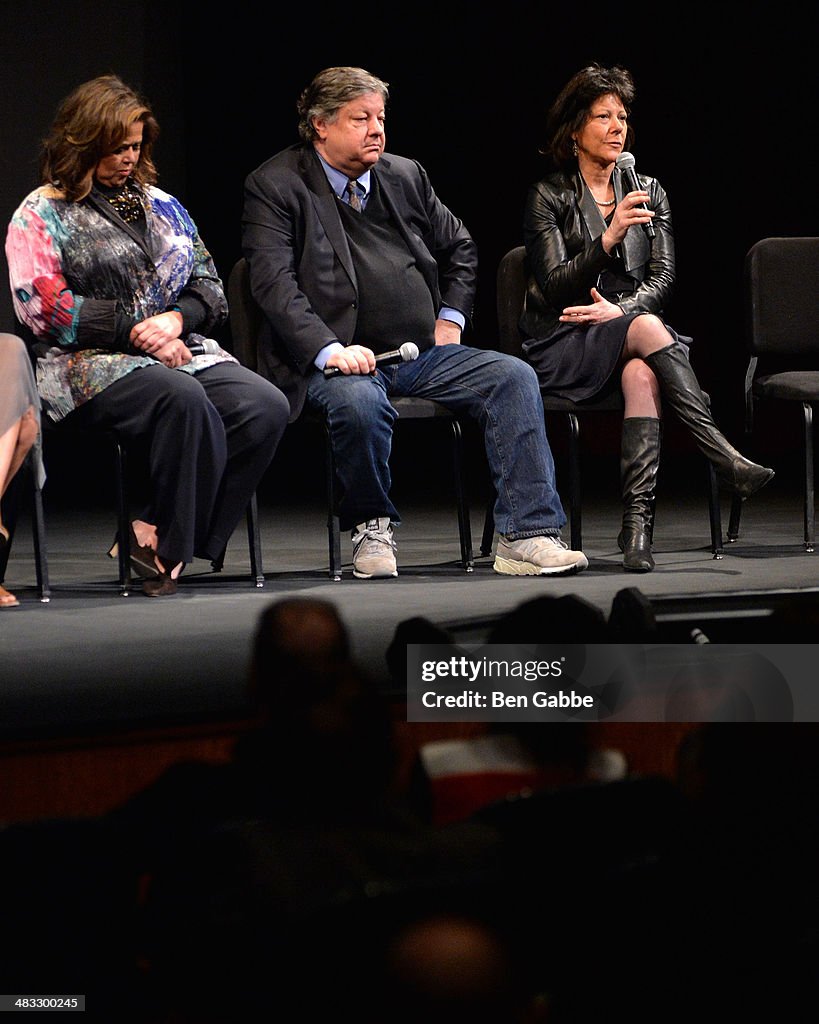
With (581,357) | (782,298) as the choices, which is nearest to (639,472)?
(581,357)

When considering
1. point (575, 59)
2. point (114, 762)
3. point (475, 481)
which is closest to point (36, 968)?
point (114, 762)

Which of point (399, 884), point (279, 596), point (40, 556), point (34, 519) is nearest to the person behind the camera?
point (399, 884)

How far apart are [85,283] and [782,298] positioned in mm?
1716

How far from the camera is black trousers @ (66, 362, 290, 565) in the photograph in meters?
2.85

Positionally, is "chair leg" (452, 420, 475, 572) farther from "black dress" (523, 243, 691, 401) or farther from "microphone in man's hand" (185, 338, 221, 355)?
"microphone in man's hand" (185, 338, 221, 355)

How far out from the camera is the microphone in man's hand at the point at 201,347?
3.09 metres

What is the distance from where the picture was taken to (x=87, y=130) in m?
2.90

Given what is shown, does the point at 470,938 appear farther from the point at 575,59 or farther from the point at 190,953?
the point at 575,59

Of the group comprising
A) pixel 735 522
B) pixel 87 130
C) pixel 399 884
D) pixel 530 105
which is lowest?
pixel 735 522

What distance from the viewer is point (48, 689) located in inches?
70.1

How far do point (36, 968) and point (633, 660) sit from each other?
0.46 meters

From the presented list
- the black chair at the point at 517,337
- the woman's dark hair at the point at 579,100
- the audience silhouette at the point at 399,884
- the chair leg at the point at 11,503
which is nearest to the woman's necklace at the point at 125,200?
the chair leg at the point at 11,503

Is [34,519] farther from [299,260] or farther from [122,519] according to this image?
[299,260]

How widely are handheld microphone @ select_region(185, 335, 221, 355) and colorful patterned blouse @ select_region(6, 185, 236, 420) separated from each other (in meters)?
0.01
